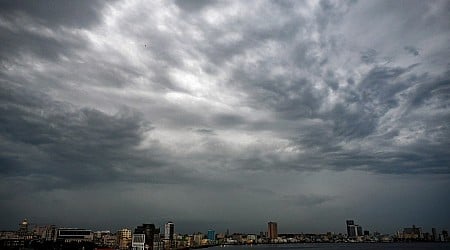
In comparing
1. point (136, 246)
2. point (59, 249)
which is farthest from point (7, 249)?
point (136, 246)

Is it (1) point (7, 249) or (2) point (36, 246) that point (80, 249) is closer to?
(2) point (36, 246)

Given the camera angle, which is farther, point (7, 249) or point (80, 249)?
point (80, 249)

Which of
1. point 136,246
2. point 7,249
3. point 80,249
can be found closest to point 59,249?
point 80,249

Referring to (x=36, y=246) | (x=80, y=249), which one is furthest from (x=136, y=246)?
(x=36, y=246)

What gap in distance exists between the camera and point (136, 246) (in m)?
168

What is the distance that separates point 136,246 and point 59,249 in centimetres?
3333

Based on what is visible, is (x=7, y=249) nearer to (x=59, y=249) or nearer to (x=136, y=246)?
(x=59, y=249)

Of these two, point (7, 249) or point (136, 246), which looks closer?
point (7, 249)

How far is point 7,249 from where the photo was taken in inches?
5645

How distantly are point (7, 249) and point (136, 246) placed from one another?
51.8 meters

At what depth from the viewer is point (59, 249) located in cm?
16162

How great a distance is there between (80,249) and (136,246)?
2636cm

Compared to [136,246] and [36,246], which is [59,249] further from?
[136,246]

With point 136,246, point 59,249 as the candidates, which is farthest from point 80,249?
point 136,246
